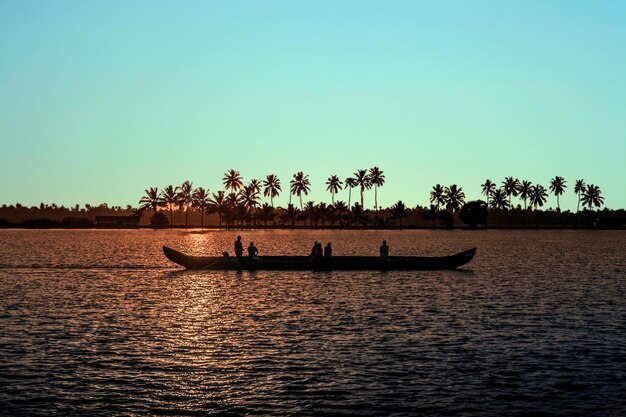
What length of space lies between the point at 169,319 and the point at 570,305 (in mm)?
21948

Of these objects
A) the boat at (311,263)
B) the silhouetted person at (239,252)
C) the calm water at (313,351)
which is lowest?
the calm water at (313,351)

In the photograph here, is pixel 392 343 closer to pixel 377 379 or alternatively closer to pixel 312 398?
pixel 377 379

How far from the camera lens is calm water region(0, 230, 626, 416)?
2083cm

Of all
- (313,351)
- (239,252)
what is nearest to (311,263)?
(239,252)

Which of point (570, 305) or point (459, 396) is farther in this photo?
point (570, 305)

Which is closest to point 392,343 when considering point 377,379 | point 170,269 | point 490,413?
point 377,379

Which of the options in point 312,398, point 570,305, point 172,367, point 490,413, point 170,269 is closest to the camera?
point 490,413

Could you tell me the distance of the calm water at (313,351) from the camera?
2083 centimetres

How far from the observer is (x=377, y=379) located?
23.4 m

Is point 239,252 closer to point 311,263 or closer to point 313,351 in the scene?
point 311,263

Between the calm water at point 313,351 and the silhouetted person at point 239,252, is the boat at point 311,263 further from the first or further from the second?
the calm water at point 313,351

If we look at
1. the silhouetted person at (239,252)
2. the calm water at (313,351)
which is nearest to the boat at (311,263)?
the silhouetted person at (239,252)

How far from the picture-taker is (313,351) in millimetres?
28234

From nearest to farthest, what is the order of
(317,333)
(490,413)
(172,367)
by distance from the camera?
(490,413), (172,367), (317,333)
